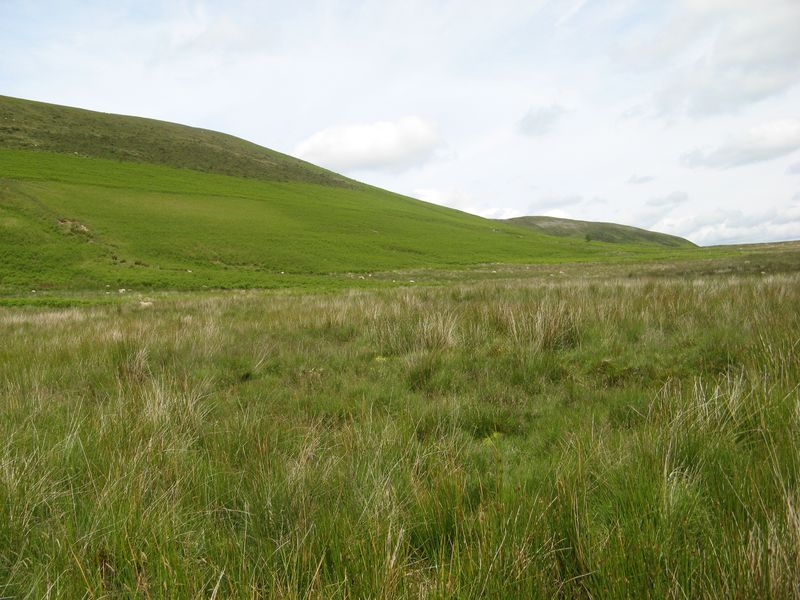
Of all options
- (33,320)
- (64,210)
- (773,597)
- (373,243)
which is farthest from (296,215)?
(773,597)

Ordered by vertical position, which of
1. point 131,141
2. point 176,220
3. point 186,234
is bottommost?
point 186,234

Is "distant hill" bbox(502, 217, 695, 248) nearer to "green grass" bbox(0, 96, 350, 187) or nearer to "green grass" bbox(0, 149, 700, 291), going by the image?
"green grass" bbox(0, 149, 700, 291)

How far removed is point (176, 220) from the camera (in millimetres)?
50438

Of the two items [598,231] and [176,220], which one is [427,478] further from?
[598,231]

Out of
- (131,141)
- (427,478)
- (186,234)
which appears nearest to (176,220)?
(186,234)

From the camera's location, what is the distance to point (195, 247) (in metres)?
43.5

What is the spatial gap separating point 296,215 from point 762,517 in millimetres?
67616

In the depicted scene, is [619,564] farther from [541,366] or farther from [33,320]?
[33,320]

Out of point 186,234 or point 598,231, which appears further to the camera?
point 598,231

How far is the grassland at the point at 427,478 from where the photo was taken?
4.68ft

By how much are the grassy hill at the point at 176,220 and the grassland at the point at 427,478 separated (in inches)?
1106

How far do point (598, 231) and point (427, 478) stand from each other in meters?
192

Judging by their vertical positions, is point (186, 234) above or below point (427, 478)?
above

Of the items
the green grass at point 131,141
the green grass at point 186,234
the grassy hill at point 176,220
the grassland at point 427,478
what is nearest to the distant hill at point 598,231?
the grassy hill at point 176,220
